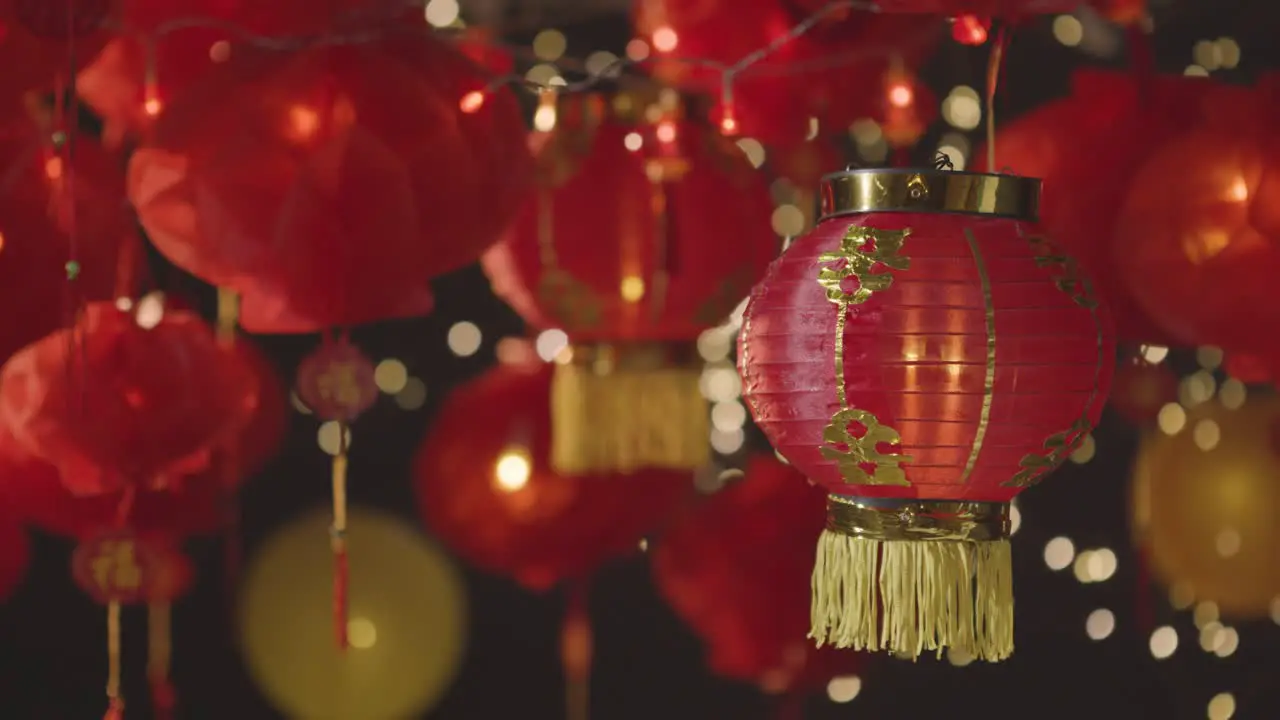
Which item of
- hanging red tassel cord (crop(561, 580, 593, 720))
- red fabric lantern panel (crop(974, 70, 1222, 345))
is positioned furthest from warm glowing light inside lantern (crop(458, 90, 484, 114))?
hanging red tassel cord (crop(561, 580, 593, 720))

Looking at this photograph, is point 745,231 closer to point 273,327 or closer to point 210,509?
point 273,327

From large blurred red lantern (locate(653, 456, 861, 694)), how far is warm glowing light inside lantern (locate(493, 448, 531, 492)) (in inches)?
10.5

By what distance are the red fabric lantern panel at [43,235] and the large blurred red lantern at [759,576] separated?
2.96 ft

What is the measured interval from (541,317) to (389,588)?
1.35 m

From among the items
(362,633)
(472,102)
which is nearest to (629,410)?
(472,102)

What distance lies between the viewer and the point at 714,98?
1.93 meters

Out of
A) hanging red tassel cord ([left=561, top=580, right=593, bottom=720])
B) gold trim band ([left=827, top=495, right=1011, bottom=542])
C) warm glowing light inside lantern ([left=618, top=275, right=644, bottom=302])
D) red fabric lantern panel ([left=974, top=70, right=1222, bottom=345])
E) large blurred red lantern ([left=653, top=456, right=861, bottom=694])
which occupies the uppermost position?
red fabric lantern panel ([left=974, top=70, right=1222, bottom=345])

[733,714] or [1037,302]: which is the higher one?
[1037,302]

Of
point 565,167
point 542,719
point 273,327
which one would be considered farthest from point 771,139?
point 542,719

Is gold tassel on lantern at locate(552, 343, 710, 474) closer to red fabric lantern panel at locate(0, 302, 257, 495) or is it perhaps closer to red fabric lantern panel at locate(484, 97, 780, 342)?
red fabric lantern panel at locate(484, 97, 780, 342)

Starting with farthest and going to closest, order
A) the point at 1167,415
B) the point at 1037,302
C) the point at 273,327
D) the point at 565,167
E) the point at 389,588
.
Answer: the point at 389,588 → the point at 1167,415 → the point at 565,167 → the point at 273,327 → the point at 1037,302

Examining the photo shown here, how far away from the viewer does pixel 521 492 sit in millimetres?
2344

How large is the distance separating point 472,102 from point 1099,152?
0.63 metres

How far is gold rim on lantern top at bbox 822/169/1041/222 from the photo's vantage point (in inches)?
50.3
